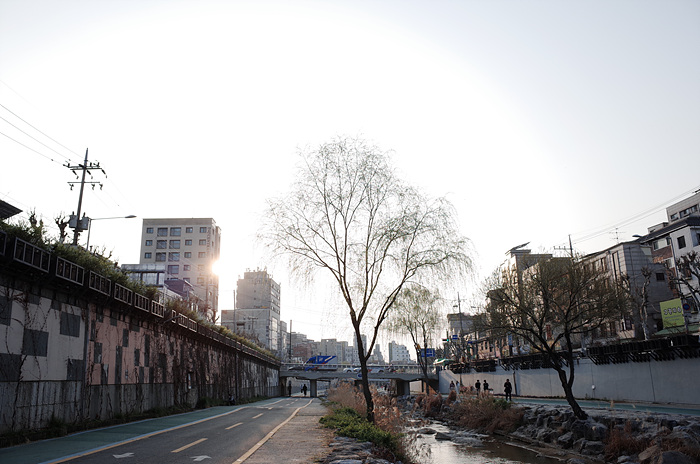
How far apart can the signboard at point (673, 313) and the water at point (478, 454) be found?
29.1 m

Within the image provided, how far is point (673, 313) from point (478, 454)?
33801 mm

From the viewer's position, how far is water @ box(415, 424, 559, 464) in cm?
1956

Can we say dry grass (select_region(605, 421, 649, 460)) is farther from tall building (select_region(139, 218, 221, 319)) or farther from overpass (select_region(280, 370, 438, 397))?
tall building (select_region(139, 218, 221, 319))

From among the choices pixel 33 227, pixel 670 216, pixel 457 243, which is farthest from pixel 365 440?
pixel 670 216

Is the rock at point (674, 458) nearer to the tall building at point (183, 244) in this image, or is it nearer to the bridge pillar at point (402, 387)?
the bridge pillar at point (402, 387)

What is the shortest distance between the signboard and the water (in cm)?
2915

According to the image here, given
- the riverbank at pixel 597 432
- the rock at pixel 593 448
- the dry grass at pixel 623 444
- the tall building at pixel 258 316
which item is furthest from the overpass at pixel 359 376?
the dry grass at pixel 623 444

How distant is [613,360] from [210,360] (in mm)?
32917

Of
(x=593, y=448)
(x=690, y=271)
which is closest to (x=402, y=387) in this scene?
(x=690, y=271)

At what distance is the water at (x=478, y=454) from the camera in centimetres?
1956

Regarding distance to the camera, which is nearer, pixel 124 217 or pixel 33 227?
pixel 33 227

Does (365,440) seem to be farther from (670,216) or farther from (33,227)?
(670,216)

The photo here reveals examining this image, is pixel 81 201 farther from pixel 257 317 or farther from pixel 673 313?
pixel 257 317

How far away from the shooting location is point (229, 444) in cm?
1334
